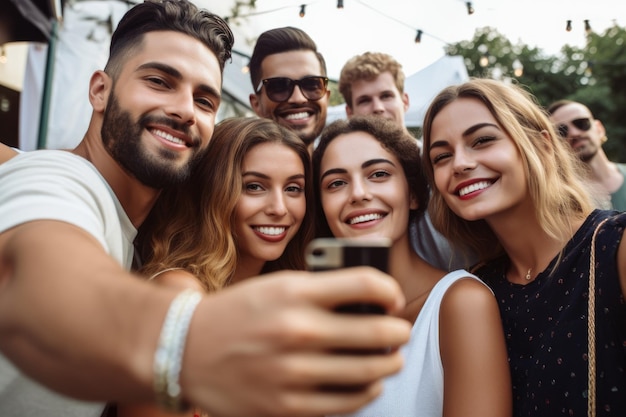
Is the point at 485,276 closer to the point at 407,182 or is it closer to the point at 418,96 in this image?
the point at 407,182

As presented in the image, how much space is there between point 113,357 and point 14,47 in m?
7.43

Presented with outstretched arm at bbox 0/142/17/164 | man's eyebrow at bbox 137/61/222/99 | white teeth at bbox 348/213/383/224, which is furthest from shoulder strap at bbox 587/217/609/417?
outstretched arm at bbox 0/142/17/164

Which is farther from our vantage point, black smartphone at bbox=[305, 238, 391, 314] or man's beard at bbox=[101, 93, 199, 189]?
man's beard at bbox=[101, 93, 199, 189]

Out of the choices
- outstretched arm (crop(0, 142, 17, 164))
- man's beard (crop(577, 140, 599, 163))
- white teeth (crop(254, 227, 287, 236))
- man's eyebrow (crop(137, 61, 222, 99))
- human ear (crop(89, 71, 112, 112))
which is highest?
man's eyebrow (crop(137, 61, 222, 99))

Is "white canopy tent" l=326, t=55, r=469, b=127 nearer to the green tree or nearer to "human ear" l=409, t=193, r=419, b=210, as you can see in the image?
"human ear" l=409, t=193, r=419, b=210

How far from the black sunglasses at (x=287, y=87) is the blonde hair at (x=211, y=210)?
3.24 feet

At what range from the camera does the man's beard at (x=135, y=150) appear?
6.41 feet

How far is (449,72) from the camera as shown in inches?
293

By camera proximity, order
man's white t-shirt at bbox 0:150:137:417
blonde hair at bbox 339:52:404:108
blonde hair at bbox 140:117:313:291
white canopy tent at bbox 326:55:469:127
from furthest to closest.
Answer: white canopy tent at bbox 326:55:469:127 < blonde hair at bbox 339:52:404:108 < blonde hair at bbox 140:117:313:291 < man's white t-shirt at bbox 0:150:137:417

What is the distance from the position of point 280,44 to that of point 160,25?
1834mm

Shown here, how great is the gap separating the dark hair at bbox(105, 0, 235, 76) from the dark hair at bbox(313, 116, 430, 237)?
89cm

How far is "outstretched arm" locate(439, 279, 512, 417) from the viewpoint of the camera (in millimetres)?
1836

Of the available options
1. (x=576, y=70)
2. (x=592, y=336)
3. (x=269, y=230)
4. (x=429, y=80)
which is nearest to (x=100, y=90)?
(x=269, y=230)

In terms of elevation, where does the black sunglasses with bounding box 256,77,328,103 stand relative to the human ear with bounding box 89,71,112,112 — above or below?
below
